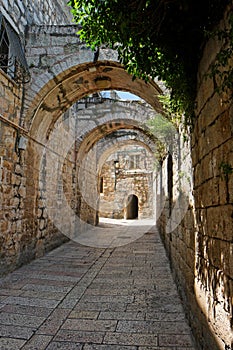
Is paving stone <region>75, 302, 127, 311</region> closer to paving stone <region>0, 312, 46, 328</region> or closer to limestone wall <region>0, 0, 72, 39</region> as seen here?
paving stone <region>0, 312, 46, 328</region>

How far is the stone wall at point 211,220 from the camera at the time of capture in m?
1.52

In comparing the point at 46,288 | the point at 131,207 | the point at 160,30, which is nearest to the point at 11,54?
the point at 160,30

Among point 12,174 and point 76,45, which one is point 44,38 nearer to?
point 76,45

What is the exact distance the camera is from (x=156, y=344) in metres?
2.29

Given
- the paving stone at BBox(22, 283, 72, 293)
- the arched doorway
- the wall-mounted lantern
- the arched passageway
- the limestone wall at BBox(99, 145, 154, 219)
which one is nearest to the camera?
the arched passageway

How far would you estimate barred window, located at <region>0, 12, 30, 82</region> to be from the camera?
420 cm

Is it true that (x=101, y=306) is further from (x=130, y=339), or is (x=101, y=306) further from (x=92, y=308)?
(x=130, y=339)

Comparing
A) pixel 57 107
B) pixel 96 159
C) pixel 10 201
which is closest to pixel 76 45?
pixel 57 107

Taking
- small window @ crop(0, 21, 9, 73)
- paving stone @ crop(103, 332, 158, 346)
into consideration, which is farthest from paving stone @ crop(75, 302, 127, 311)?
small window @ crop(0, 21, 9, 73)

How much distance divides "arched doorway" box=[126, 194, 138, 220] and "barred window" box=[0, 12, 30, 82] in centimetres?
1580

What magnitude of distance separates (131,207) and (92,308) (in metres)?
17.7

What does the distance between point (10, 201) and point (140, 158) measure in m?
15.4

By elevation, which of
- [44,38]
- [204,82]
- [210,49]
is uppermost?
[44,38]

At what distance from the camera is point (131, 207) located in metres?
20.7
